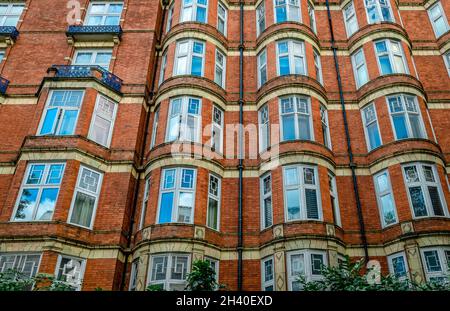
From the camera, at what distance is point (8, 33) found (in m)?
21.7

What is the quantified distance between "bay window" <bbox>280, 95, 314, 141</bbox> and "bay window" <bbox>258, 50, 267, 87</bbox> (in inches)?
87.9

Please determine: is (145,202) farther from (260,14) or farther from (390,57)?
(390,57)

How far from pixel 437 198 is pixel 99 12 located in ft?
69.7

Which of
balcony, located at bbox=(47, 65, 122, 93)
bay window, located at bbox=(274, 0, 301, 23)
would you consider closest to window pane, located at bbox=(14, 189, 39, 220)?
balcony, located at bbox=(47, 65, 122, 93)

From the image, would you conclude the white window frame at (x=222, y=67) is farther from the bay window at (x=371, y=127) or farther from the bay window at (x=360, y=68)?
the bay window at (x=371, y=127)

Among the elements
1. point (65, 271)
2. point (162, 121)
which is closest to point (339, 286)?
point (65, 271)

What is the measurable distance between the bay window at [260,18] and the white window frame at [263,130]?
567 centimetres

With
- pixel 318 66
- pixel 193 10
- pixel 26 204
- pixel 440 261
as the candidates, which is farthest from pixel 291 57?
pixel 26 204

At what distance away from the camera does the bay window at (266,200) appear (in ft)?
53.5

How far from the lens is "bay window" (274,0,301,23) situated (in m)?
21.2

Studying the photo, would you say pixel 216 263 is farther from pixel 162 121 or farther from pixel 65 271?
pixel 162 121

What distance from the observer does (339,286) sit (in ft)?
31.0

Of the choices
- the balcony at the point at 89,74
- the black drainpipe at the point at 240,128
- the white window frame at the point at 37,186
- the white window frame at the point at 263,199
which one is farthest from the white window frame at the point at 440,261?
the balcony at the point at 89,74

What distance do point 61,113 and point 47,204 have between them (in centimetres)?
464
